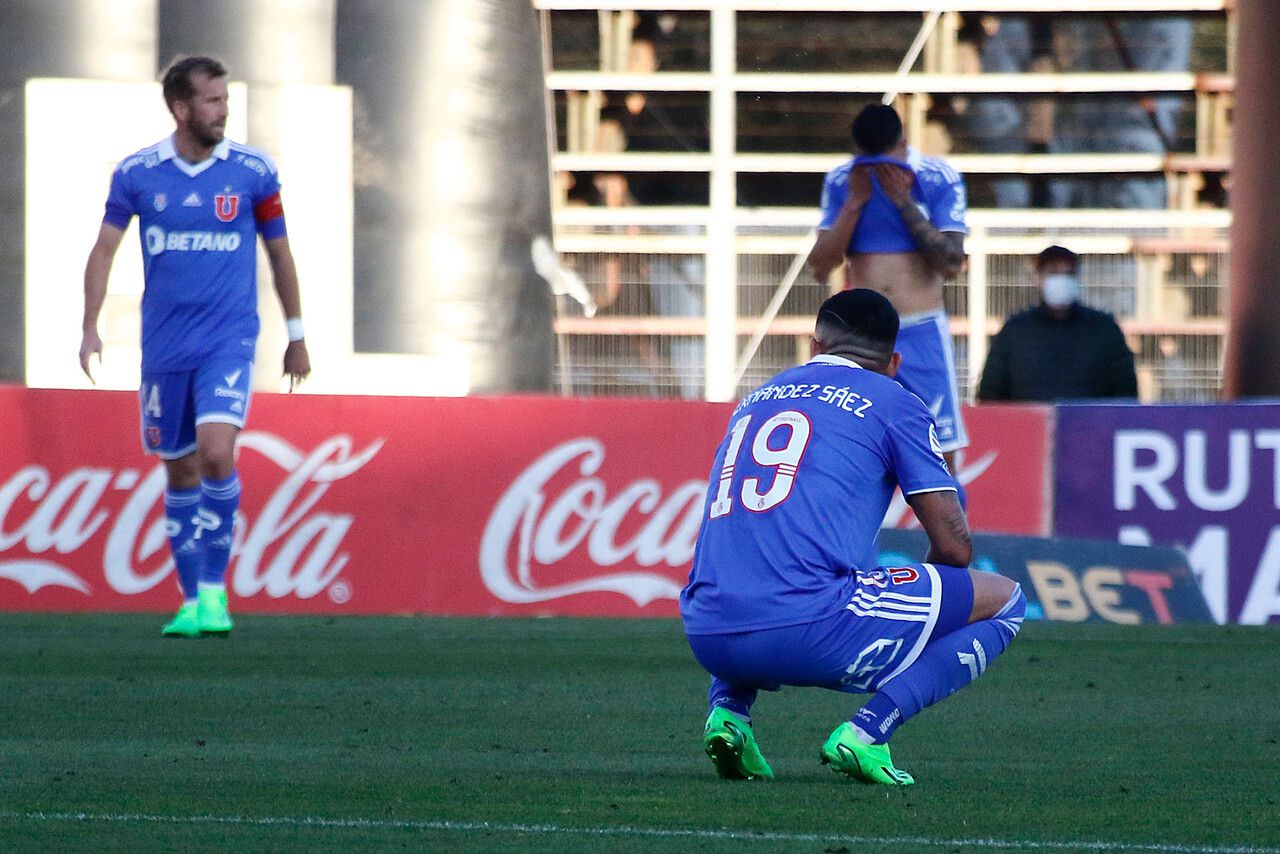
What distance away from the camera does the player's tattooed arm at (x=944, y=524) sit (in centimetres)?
493

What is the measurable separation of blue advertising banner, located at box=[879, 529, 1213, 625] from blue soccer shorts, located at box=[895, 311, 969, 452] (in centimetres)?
226

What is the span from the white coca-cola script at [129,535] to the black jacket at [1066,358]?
3563 mm

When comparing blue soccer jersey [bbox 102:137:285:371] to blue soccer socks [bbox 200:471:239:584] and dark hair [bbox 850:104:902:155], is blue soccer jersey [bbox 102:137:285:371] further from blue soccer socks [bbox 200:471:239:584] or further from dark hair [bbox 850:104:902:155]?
dark hair [bbox 850:104:902:155]

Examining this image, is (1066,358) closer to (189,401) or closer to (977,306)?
(189,401)

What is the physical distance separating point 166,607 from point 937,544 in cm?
688

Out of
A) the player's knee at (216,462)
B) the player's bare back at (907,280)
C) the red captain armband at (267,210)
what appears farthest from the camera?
the red captain armband at (267,210)

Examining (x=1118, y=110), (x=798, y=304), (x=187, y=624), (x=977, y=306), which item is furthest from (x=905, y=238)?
(x=1118, y=110)

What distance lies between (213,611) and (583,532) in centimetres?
272

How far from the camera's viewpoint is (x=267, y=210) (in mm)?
9031

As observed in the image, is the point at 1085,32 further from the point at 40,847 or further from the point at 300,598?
the point at 40,847

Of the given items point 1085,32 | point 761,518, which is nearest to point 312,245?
point 761,518

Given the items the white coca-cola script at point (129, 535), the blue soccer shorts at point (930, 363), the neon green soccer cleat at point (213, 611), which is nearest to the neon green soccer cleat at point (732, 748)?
the blue soccer shorts at point (930, 363)

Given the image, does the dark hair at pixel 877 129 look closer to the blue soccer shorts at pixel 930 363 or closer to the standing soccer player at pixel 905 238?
the standing soccer player at pixel 905 238

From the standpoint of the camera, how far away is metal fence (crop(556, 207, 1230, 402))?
24891mm
